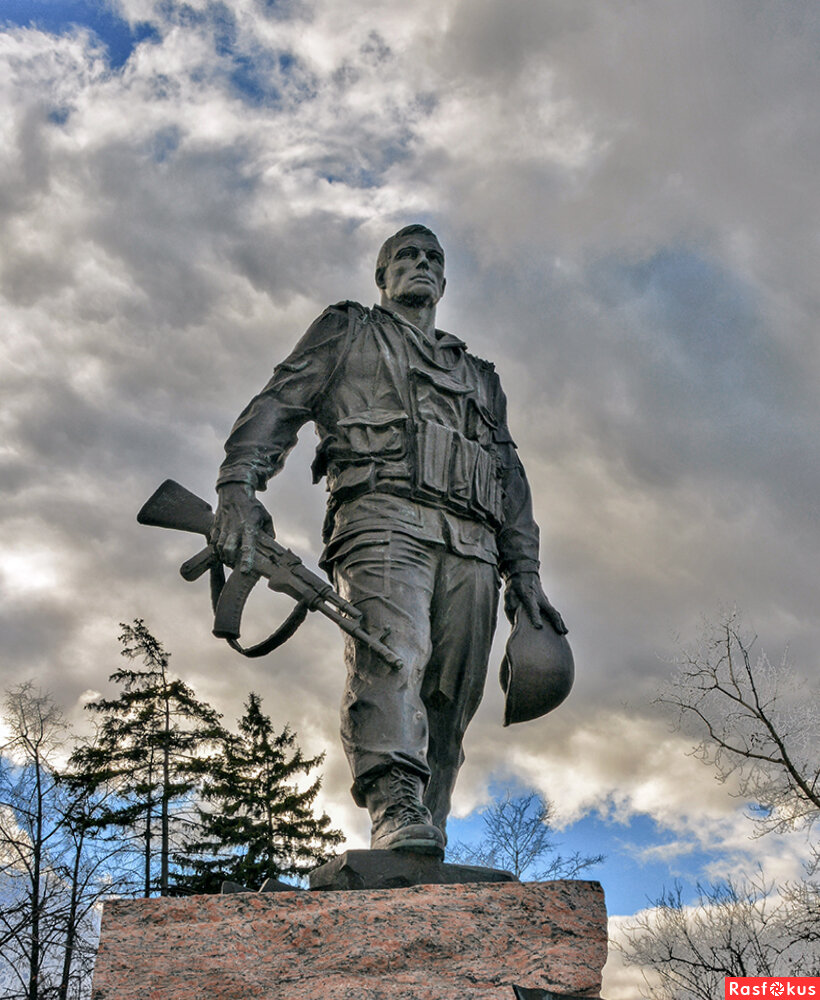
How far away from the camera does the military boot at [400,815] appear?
3828 mm

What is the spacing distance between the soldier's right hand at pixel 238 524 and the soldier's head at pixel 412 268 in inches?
56.3

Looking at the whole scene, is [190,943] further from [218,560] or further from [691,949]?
[691,949]

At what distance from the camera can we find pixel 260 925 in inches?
133

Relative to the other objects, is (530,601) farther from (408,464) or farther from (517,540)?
(408,464)

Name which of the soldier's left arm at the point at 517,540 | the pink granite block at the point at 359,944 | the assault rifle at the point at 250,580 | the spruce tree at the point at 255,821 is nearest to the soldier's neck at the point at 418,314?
the soldier's left arm at the point at 517,540

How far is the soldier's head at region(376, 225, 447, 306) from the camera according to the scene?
18.1 feet

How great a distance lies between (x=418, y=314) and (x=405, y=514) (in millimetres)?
1276

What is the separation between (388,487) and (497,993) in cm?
223

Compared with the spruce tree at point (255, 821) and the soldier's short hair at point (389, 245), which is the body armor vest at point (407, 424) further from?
the spruce tree at point (255, 821)

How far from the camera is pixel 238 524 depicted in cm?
465

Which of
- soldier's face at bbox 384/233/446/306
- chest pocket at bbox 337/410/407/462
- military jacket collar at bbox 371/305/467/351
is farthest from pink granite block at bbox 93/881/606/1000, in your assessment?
soldier's face at bbox 384/233/446/306

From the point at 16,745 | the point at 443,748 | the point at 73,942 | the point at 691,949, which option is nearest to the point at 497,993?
the point at 443,748

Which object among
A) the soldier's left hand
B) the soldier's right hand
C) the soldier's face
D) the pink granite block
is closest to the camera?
the pink granite block

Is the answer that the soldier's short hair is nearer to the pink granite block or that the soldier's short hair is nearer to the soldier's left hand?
the soldier's left hand
